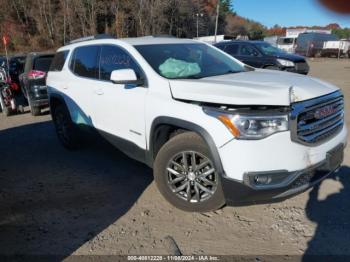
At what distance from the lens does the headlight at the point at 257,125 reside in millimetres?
2883

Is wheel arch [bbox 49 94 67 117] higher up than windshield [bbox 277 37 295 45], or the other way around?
wheel arch [bbox 49 94 67 117]

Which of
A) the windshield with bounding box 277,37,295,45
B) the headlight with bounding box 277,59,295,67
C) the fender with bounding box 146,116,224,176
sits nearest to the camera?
the fender with bounding box 146,116,224,176

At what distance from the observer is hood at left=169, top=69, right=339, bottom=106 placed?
2932 mm

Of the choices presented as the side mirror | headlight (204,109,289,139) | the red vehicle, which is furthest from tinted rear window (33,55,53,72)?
headlight (204,109,289,139)

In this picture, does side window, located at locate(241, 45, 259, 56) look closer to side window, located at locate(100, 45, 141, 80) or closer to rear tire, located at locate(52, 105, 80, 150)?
rear tire, located at locate(52, 105, 80, 150)

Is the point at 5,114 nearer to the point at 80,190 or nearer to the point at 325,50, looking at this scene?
the point at 80,190

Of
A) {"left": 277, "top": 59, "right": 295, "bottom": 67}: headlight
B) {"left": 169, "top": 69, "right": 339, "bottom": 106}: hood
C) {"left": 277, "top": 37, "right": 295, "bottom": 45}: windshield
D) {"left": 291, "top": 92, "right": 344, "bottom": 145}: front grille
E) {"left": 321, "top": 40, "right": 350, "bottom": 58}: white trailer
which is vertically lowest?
{"left": 321, "top": 40, "right": 350, "bottom": 58}: white trailer

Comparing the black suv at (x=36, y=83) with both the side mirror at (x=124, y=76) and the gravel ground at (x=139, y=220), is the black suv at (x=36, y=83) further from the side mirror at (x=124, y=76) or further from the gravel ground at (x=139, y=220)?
the side mirror at (x=124, y=76)

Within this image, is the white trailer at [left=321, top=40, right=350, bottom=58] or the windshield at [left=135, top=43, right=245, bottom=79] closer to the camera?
the windshield at [left=135, top=43, right=245, bottom=79]

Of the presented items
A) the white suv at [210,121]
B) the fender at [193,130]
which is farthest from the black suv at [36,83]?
the fender at [193,130]

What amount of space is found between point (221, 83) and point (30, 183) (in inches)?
116

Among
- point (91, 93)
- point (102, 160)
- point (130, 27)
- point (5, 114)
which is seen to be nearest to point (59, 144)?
point (102, 160)

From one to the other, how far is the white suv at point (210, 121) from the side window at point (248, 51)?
789 centimetres

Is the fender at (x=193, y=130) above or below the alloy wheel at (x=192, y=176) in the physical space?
above
